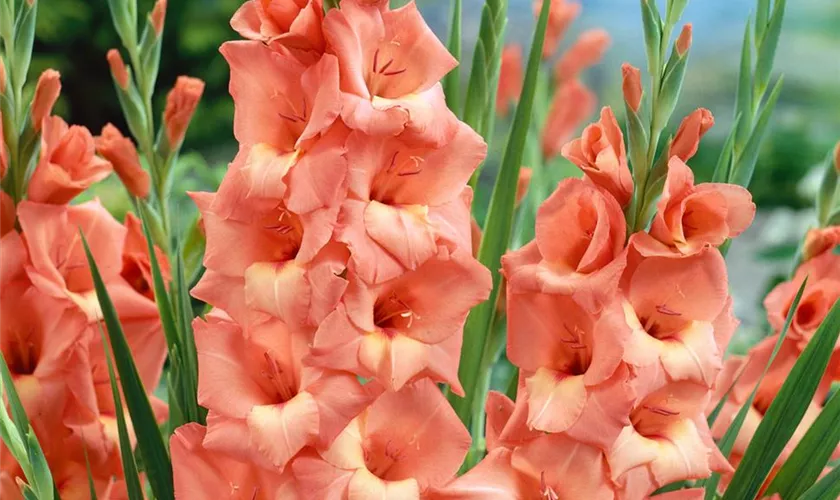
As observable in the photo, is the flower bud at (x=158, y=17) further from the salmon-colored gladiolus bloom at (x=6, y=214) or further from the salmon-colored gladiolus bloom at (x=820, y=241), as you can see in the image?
the salmon-colored gladiolus bloom at (x=820, y=241)

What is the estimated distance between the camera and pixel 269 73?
1.40ft

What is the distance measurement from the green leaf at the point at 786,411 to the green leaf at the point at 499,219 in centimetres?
14

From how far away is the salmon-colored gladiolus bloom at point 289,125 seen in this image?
401mm

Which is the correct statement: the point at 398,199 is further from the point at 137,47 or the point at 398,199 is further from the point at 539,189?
the point at 539,189

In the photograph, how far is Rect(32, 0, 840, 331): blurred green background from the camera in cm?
285

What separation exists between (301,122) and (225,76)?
265 centimetres

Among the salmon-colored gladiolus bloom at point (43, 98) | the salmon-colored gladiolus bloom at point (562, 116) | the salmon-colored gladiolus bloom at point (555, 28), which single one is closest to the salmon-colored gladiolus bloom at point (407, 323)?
the salmon-colored gladiolus bloom at point (43, 98)

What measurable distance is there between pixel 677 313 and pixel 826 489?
0.12 metres

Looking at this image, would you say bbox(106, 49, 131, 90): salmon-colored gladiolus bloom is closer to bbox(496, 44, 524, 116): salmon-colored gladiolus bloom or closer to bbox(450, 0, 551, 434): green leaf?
bbox(450, 0, 551, 434): green leaf

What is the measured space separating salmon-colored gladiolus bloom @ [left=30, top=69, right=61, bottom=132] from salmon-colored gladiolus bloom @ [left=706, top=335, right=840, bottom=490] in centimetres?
39

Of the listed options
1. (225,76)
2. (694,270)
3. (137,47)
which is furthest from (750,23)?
(225,76)

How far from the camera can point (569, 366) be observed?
460mm

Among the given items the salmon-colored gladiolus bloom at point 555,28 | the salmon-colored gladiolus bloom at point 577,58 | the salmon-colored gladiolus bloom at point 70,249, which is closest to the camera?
the salmon-colored gladiolus bloom at point 70,249

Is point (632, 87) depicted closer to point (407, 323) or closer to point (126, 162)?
point (407, 323)
